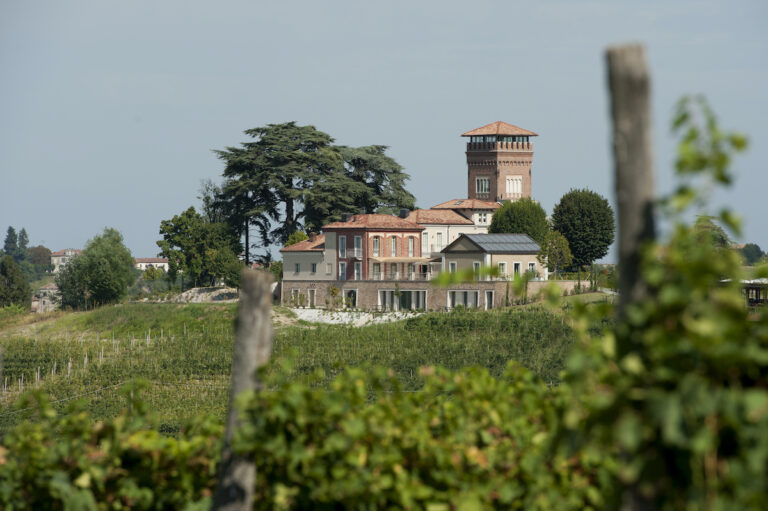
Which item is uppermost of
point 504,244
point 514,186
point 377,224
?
point 514,186

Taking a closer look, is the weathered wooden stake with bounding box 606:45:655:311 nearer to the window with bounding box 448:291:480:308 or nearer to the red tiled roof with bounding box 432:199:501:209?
the window with bounding box 448:291:480:308

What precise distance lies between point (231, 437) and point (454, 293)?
47.0 meters

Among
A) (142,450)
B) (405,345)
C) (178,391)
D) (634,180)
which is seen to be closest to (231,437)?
(142,450)

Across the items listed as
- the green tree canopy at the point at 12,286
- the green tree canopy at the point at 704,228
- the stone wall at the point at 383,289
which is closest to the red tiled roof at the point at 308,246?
the stone wall at the point at 383,289

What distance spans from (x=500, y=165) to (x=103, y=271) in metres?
30.8

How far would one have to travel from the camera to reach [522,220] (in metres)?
63.5

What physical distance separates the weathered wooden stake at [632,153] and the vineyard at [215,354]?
89.0 feet

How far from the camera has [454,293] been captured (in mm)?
51062

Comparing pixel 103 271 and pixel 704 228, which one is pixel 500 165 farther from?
pixel 704 228

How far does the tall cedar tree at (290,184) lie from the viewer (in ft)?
210

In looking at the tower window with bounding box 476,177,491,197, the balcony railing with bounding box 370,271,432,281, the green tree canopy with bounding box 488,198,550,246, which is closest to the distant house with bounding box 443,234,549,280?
the balcony railing with bounding box 370,271,432,281

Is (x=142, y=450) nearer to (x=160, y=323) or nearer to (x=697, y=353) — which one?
(x=697, y=353)

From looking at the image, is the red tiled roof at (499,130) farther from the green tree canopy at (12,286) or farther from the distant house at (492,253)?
the green tree canopy at (12,286)

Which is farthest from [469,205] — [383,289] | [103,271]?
[103,271]
